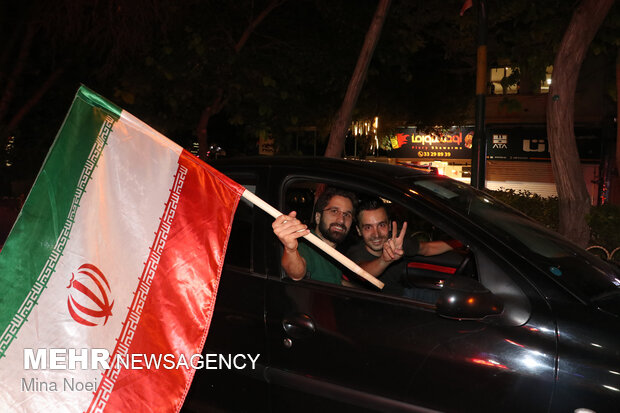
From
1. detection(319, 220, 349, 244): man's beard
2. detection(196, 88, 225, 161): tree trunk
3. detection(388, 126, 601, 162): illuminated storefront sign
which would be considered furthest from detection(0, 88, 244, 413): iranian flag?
detection(388, 126, 601, 162): illuminated storefront sign

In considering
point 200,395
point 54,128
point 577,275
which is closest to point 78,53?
A: point 54,128

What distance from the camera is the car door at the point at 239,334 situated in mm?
2904

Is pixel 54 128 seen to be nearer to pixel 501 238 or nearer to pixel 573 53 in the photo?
pixel 573 53

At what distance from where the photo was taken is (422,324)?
2.51 m

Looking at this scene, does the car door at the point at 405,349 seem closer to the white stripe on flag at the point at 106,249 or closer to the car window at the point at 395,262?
the car window at the point at 395,262

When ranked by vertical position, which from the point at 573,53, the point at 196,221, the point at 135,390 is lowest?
the point at 135,390

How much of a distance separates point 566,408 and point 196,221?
65.0 inches

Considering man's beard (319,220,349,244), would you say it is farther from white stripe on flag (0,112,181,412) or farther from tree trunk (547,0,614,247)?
tree trunk (547,0,614,247)

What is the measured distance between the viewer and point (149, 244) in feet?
7.52

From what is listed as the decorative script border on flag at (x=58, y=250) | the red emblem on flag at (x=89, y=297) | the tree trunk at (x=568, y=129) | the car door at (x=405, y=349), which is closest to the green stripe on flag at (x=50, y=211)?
the decorative script border on flag at (x=58, y=250)

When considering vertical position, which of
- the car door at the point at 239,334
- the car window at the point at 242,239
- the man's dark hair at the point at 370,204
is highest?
the man's dark hair at the point at 370,204

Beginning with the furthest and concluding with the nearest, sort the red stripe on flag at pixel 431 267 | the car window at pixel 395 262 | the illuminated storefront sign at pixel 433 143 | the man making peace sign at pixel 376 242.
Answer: the illuminated storefront sign at pixel 433 143
the red stripe on flag at pixel 431 267
the man making peace sign at pixel 376 242
the car window at pixel 395 262

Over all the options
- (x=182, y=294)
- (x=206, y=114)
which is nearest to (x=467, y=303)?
(x=182, y=294)

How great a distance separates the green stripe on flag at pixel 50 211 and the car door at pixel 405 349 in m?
1.11
